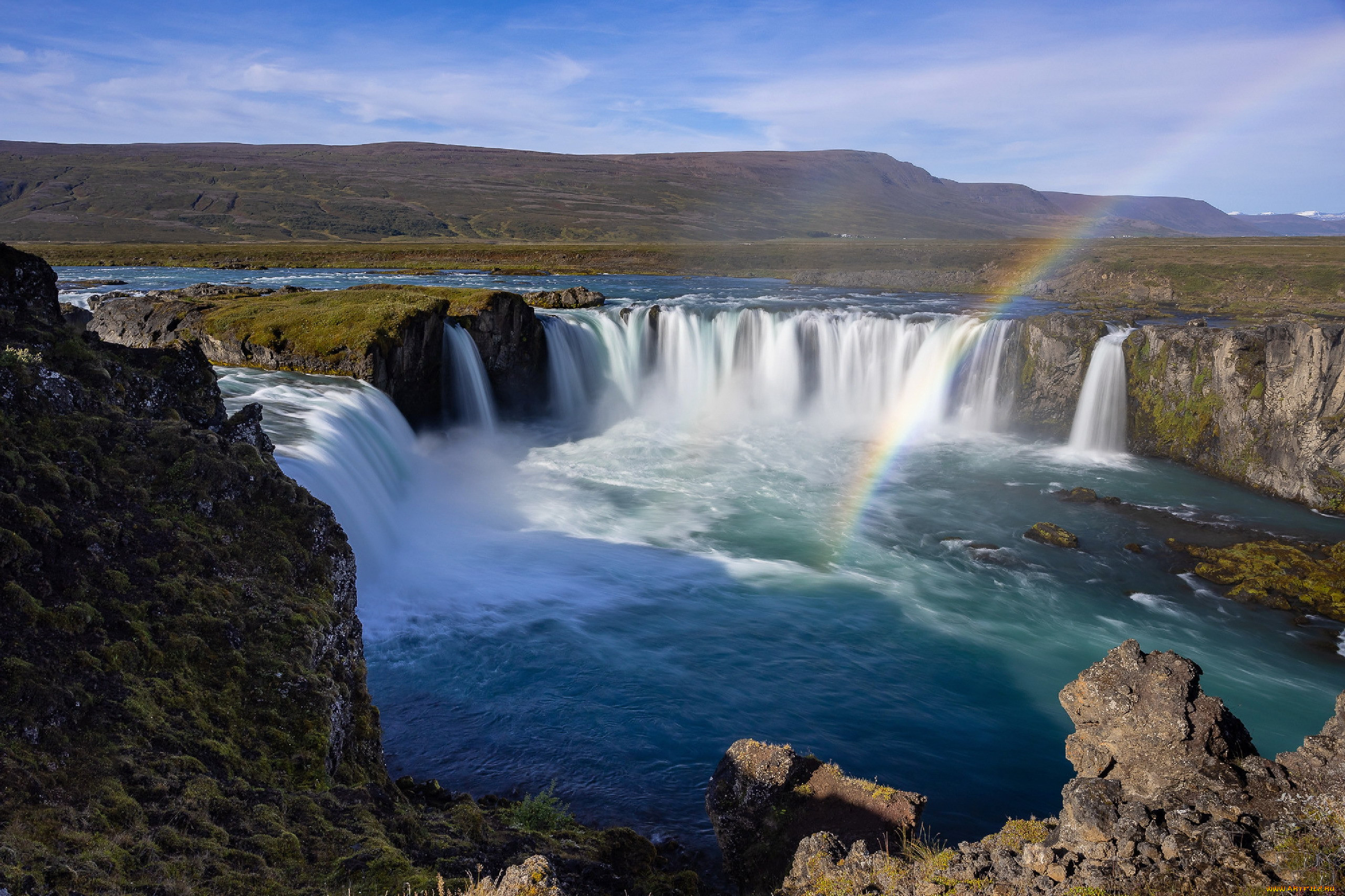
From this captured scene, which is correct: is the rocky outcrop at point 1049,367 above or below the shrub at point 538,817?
above

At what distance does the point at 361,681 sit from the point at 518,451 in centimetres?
2112

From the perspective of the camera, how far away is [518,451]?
29906 mm

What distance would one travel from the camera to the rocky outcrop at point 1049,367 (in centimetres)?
3109

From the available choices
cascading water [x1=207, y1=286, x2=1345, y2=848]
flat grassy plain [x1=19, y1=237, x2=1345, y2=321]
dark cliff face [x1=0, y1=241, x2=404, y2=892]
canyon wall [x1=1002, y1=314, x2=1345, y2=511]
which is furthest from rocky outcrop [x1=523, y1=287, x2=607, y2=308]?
dark cliff face [x1=0, y1=241, x2=404, y2=892]

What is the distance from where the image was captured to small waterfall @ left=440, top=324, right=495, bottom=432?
99.6ft

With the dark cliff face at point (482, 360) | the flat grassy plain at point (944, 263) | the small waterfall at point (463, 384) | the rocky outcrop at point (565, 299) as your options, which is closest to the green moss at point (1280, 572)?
the small waterfall at point (463, 384)

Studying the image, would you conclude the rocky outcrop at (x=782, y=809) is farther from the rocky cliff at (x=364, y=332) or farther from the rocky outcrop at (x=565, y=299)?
the rocky outcrop at (x=565, y=299)

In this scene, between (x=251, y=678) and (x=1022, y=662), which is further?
(x=1022, y=662)

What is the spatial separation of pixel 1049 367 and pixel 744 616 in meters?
21.9

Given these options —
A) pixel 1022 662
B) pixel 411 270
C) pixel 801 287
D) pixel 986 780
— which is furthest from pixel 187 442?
pixel 411 270

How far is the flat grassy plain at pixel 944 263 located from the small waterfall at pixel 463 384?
122ft

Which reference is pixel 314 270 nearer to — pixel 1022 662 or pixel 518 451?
pixel 518 451

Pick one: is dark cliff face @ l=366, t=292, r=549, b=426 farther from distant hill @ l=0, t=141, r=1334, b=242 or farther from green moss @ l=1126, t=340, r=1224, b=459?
distant hill @ l=0, t=141, r=1334, b=242

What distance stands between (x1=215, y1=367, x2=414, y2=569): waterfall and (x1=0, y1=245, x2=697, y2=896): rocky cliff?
560cm
